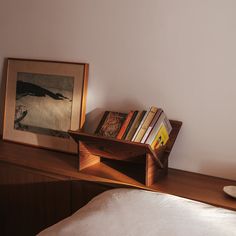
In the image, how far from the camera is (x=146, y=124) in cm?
151

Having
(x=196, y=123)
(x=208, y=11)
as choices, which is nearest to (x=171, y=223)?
(x=196, y=123)

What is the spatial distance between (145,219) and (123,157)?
1.77ft

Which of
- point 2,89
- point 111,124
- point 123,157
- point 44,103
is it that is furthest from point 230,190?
point 2,89

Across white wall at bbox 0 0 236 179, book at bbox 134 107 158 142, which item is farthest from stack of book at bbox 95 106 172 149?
white wall at bbox 0 0 236 179

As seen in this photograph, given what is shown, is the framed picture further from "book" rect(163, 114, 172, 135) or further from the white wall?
"book" rect(163, 114, 172, 135)

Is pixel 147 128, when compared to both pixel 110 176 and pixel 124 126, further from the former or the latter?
pixel 110 176

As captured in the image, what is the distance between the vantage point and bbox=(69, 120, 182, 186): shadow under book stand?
1.43 meters

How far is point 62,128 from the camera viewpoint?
6.30 feet

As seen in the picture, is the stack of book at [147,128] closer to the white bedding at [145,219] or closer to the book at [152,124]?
the book at [152,124]

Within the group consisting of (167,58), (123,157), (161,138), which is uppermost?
(167,58)

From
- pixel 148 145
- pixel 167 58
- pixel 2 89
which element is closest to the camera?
pixel 148 145

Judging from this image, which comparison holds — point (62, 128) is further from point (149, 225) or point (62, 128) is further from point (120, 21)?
point (149, 225)

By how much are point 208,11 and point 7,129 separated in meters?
1.40

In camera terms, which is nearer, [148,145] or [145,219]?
[145,219]
